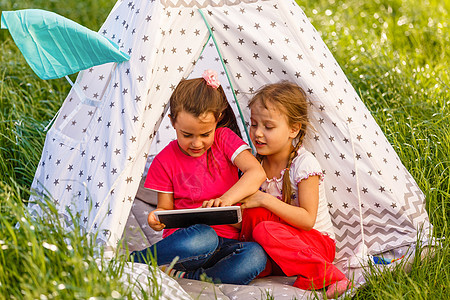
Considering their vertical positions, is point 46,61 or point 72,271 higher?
point 46,61

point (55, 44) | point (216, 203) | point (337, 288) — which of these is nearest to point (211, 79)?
point (216, 203)

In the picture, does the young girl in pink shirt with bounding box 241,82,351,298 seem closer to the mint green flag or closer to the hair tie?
the hair tie

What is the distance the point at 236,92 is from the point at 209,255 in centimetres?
83

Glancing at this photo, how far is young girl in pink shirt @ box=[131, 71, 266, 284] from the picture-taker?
2490 millimetres

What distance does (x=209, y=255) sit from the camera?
8.27 feet

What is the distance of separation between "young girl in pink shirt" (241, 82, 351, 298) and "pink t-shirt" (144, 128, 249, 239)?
11 cm

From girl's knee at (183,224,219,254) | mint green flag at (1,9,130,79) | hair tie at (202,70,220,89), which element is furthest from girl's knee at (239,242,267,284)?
mint green flag at (1,9,130,79)

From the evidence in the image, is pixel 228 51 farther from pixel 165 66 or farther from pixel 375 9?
pixel 375 9

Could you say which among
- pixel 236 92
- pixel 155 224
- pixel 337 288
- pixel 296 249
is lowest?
pixel 337 288

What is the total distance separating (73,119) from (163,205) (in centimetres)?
59

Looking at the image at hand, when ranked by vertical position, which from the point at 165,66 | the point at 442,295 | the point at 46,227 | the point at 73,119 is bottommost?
the point at 442,295

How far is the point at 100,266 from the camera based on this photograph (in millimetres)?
2098

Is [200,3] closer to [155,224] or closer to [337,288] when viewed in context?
[155,224]

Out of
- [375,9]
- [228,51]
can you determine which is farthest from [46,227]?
[375,9]
